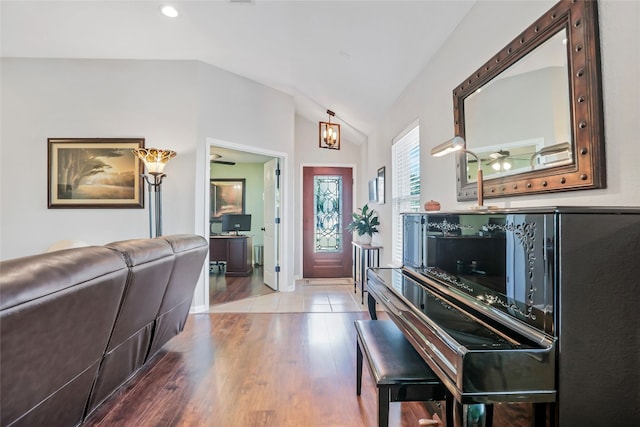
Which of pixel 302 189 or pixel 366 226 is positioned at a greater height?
pixel 302 189

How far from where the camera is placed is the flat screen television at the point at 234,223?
21.2 feet

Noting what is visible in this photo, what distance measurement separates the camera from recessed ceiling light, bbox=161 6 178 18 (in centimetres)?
288

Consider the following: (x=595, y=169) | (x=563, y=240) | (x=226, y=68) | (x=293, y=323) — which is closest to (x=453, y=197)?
(x=595, y=169)

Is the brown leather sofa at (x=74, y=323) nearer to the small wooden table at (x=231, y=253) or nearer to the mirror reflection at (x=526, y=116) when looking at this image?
the mirror reflection at (x=526, y=116)

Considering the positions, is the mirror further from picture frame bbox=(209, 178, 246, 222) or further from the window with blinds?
picture frame bbox=(209, 178, 246, 222)

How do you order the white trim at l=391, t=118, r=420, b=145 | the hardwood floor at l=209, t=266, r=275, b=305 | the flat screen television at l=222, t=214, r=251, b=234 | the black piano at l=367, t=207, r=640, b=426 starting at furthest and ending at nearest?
the flat screen television at l=222, t=214, r=251, b=234 < the hardwood floor at l=209, t=266, r=275, b=305 < the white trim at l=391, t=118, r=420, b=145 < the black piano at l=367, t=207, r=640, b=426

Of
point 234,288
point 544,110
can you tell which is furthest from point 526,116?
point 234,288

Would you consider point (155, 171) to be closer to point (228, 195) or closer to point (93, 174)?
point (93, 174)

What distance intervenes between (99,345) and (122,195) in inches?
112

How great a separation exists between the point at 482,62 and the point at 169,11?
9.04 ft

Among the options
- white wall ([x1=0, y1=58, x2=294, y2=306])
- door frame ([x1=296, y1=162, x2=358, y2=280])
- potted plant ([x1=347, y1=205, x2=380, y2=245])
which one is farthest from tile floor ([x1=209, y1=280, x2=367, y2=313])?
door frame ([x1=296, y1=162, x2=358, y2=280])

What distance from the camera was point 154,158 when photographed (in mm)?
3555

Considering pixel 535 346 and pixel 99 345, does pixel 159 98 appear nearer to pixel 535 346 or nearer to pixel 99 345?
pixel 99 345

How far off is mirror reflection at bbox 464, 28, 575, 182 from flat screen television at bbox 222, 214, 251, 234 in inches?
203
